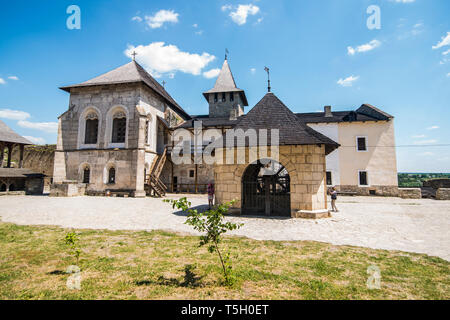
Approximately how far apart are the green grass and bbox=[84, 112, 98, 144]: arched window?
56.4 ft

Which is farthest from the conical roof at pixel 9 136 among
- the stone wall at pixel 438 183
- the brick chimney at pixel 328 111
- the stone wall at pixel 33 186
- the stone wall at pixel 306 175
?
the stone wall at pixel 438 183

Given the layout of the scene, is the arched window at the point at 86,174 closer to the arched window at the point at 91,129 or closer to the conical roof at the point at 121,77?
the arched window at the point at 91,129

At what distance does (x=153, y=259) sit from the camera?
13.8 ft

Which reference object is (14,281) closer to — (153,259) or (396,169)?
(153,259)

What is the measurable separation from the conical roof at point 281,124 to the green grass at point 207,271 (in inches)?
183

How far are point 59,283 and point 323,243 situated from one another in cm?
551

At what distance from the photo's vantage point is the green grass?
115 inches

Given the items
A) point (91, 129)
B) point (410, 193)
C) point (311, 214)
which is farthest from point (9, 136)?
point (410, 193)

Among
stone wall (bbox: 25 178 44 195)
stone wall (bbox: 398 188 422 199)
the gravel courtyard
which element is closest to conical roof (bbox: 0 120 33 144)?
stone wall (bbox: 25 178 44 195)

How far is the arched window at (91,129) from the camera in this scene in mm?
20291

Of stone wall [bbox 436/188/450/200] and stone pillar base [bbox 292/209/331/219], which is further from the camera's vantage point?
stone wall [bbox 436/188/450/200]

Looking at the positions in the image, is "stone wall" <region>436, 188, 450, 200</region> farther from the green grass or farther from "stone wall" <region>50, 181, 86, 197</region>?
"stone wall" <region>50, 181, 86, 197</region>

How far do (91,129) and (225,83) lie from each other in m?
19.8
